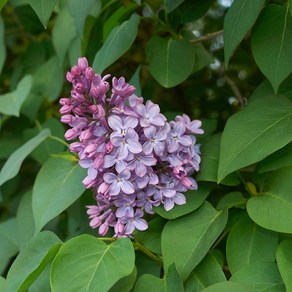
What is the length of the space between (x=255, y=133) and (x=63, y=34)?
28.4 inches

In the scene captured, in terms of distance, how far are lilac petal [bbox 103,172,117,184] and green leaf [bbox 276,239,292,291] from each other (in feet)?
0.96

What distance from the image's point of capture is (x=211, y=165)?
1.15m

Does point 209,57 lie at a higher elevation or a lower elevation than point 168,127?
lower

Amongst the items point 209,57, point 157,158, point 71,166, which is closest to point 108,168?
point 157,158

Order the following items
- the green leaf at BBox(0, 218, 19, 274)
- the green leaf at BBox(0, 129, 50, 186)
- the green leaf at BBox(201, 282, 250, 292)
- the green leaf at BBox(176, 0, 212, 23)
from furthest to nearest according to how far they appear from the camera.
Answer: the green leaf at BBox(0, 218, 19, 274) < the green leaf at BBox(176, 0, 212, 23) < the green leaf at BBox(0, 129, 50, 186) < the green leaf at BBox(201, 282, 250, 292)

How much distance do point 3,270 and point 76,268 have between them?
566 mm

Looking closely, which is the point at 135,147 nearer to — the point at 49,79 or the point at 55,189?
the point at 55,189

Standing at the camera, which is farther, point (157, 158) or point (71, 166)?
point (71, 166)

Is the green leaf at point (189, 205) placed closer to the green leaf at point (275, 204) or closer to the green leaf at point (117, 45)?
the green leaf at point (275, 204)

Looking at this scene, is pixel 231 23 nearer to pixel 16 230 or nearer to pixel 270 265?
pixel 270 265

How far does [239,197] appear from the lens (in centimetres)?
114

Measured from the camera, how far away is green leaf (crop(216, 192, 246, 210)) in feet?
3.69

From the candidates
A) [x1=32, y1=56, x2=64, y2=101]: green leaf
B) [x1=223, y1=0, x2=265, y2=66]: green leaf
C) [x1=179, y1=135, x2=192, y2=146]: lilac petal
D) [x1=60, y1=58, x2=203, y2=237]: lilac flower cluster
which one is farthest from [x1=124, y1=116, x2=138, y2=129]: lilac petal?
[x1=32, y1=56, x2=64, y2=101]: green leaf

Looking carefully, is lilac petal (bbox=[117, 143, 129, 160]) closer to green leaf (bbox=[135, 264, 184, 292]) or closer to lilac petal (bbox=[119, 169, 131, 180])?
lilac petal (bbox=[119, 169, 131, 180])
